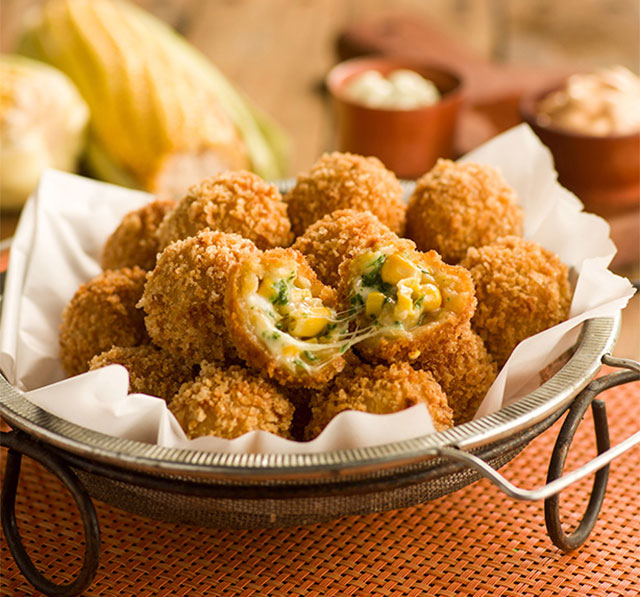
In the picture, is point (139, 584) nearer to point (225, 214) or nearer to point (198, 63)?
point (225, 214)

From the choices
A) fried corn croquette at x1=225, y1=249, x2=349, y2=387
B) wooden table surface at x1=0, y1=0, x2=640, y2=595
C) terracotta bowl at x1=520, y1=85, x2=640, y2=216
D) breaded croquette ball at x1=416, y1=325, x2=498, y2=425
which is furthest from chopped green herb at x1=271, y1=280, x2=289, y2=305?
wooden table surface at x1=0, y1=0, x2=640, y2=595

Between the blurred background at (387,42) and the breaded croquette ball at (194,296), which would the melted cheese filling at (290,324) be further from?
the blurred background at (387,42)

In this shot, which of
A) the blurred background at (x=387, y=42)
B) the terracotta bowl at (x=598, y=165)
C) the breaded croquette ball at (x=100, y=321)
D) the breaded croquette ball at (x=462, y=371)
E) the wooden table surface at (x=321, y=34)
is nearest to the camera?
the breaded croquette ball at (x=462, y=371)

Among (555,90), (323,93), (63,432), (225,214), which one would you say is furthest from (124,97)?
(63,432)

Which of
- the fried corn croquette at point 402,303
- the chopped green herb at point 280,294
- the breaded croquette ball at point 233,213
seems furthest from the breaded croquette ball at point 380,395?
the breaded croquette ball at point 233,213

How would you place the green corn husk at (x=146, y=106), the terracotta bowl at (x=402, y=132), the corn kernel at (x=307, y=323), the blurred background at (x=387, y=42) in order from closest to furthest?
the corn kernel at (x=307, y=323) → the terracotta bowl at (x=402, y=132) → the green corn husk at (x=146, y=106) → the blurred background at (x=387, y=42)
